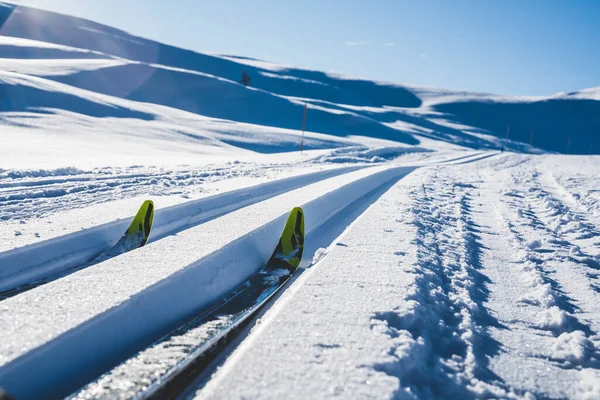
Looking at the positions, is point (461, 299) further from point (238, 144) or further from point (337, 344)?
point (238, 144)

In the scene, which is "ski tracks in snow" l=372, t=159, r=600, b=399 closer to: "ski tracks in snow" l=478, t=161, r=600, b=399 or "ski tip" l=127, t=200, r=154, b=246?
Result: "ski tracks in snow" l=478, t=161, r=600, b=399

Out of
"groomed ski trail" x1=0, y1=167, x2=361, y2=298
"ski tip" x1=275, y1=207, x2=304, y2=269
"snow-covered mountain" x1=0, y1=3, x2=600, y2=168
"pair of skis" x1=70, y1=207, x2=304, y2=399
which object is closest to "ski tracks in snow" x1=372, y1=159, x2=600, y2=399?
"pair of skis" x1=70, y1=207, x2=304, y2=399

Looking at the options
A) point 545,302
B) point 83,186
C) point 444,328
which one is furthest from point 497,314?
point 83,186

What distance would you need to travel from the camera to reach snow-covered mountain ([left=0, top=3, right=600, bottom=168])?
24.3m

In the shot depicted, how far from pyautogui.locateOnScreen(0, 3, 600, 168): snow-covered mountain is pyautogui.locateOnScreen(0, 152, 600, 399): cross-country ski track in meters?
15.8

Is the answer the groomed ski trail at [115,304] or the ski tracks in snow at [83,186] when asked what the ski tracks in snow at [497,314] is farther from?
the ski tracks in snow at [83,186]

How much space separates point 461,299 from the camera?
345 cm

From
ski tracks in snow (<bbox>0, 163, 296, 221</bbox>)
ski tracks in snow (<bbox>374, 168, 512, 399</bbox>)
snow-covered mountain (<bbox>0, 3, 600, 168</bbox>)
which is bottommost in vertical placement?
ski tracks in snow (<bbox>0, 163, 296, 221</bbox>)

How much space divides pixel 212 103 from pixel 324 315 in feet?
158

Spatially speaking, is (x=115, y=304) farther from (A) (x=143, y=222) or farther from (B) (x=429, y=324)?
(A) (x=143, y=222)

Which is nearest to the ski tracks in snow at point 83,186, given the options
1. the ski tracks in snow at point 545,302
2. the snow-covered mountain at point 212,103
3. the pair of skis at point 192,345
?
the pair of skis at point 192,345

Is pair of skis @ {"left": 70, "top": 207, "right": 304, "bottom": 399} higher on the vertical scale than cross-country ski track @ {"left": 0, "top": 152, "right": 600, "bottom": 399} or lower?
lower

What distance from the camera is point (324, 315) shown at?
2.93m

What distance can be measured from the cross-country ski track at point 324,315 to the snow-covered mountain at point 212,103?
51.8 feet
